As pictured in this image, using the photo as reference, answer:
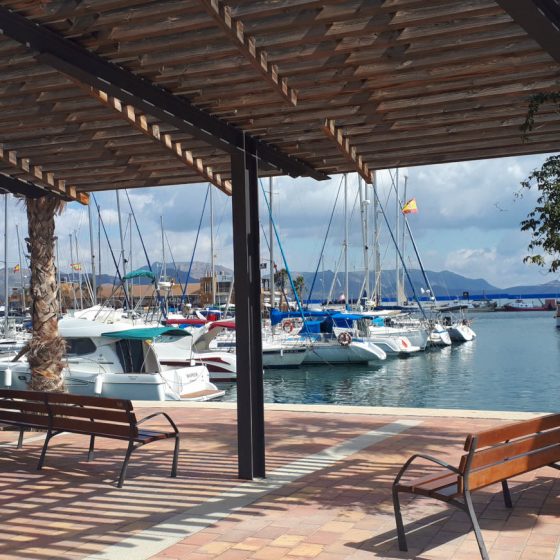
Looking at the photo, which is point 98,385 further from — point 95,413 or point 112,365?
point 95,413

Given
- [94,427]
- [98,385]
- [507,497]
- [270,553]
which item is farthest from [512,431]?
[98,385]

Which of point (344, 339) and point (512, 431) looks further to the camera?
point (344, 339)

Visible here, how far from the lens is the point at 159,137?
707cm

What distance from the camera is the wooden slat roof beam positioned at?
8.02 m

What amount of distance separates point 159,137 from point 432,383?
76.8 ft

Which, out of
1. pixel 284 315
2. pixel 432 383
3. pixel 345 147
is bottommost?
pixel 432 383

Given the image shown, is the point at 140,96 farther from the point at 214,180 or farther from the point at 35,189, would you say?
A: the point at 35,189

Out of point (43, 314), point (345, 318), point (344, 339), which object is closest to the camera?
point (43, 314)

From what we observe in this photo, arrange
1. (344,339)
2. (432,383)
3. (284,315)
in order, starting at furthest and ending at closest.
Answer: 1. (284,315)
2. (344,339)
3. (432,383)

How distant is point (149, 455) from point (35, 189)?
3600 mm

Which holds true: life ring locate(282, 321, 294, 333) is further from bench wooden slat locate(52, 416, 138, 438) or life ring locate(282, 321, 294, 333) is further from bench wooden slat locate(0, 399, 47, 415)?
bench wooden slat locate(52, 416, 138, 438)

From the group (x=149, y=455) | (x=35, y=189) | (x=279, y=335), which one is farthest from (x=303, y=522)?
(x=279, y=335)

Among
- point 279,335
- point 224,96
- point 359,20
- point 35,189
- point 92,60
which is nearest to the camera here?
point 359,20

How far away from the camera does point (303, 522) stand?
566cm
